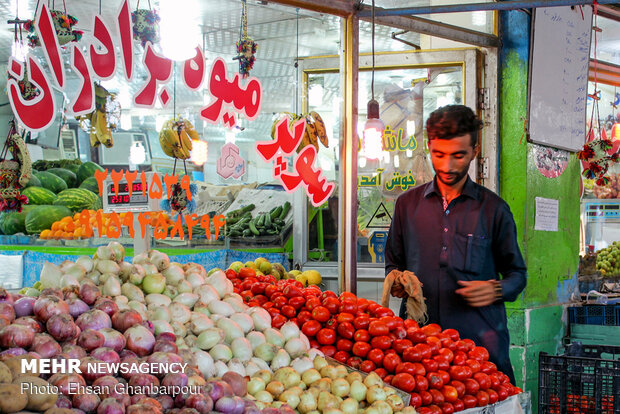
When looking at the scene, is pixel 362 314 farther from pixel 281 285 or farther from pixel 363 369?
pixel 281 285

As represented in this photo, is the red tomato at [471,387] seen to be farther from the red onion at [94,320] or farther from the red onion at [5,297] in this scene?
the red onion at [5,297]

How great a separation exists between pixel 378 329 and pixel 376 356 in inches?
5.2

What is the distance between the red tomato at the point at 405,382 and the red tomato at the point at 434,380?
9cm

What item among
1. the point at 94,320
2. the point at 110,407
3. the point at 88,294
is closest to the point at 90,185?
the point at 88,294

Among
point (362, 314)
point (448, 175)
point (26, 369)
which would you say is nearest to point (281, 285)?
point (362, 314)

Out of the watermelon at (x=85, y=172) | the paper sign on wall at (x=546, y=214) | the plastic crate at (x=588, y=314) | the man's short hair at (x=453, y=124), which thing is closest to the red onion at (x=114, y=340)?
the man's short hair at (x=453, y=124)

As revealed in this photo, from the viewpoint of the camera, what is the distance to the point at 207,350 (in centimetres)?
224

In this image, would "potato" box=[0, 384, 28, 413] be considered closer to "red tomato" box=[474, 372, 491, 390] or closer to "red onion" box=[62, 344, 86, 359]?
"red onion" box=[62, 344, 86, 359]

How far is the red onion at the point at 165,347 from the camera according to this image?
1.95 meters

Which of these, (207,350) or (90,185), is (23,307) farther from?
(90,185)

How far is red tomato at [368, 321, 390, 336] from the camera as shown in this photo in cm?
264

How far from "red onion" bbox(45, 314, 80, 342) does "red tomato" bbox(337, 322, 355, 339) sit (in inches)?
50.1

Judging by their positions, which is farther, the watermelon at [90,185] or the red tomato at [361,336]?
the watermelon at [90,185]

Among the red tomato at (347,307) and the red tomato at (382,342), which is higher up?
the red tomato at (347,307)
